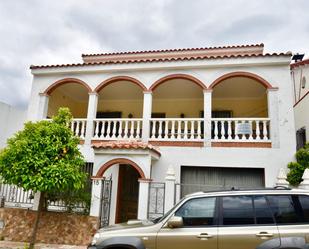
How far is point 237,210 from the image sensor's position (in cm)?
437

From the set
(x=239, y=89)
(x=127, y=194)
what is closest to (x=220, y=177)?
(x=127, y=194)

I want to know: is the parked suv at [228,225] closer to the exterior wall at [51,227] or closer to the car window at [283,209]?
the car window at [283,209]

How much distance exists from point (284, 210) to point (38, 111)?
10.3 metres

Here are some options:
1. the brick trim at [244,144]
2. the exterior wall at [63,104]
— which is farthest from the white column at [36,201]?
the brick trim at [244,144]

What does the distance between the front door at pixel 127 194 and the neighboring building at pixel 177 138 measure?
37mm

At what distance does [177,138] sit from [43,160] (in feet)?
15.9

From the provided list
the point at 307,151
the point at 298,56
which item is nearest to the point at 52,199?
the point at 307,151

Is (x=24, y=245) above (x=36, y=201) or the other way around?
the other way around

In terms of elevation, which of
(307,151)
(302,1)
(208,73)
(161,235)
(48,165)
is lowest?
(161,235)

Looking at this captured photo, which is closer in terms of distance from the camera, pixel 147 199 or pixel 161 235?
pixel 161 235

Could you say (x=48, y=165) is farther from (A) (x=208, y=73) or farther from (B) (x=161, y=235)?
(A) (x=208, y=73)

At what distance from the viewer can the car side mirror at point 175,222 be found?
4273 mm

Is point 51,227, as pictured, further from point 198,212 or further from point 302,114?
point 302,114

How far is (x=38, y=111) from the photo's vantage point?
11.5m
